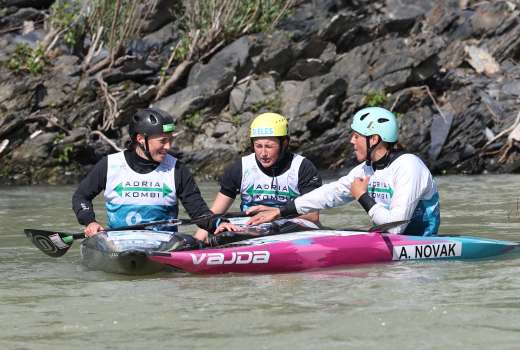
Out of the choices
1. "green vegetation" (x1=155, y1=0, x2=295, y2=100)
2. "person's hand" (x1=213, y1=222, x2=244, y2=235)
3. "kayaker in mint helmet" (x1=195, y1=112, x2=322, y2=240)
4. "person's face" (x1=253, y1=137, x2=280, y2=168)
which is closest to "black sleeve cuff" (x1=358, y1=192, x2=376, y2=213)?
A: "kayaker in mint helmet" (x1=195, y1=112, x2=322, y2=240)

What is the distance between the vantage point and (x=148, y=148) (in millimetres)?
8430

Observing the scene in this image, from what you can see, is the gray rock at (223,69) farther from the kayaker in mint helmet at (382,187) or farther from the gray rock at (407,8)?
the kayaker in mint helmet at (382,187)

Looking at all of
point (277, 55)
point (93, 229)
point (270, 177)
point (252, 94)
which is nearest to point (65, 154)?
point (252, 94)

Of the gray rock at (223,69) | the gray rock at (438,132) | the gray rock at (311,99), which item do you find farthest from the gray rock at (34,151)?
the gray rock at (438,132)

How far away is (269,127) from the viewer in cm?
898

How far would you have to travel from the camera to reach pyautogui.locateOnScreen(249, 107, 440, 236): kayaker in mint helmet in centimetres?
820

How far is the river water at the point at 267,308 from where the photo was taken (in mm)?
5574

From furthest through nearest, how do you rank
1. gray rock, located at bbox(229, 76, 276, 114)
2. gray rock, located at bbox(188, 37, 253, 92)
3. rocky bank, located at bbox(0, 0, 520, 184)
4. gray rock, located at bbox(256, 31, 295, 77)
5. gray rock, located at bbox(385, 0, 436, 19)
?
gray rock, located at bbox(385, 0, 436, 19) < gray rock, located at bbox(256, 31, 295, 77) < gray rock, located at bbox(188, 37, 253, 92) < gray rock, located at bbox(229, 76, 276, 114) < rocky bank, located at bbox(0, 0, 520, 184)

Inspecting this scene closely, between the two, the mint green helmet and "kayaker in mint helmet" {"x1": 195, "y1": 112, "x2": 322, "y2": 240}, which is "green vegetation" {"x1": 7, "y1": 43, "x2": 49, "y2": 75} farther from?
the mint green helmet

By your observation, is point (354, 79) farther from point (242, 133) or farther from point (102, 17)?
point (102, 17)

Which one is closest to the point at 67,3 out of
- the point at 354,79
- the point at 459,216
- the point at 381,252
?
the point at 354,79

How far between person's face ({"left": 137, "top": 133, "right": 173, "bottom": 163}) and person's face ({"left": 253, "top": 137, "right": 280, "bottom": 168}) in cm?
96

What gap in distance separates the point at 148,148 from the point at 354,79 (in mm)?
13481

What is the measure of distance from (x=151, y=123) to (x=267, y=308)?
2422 millimetres
